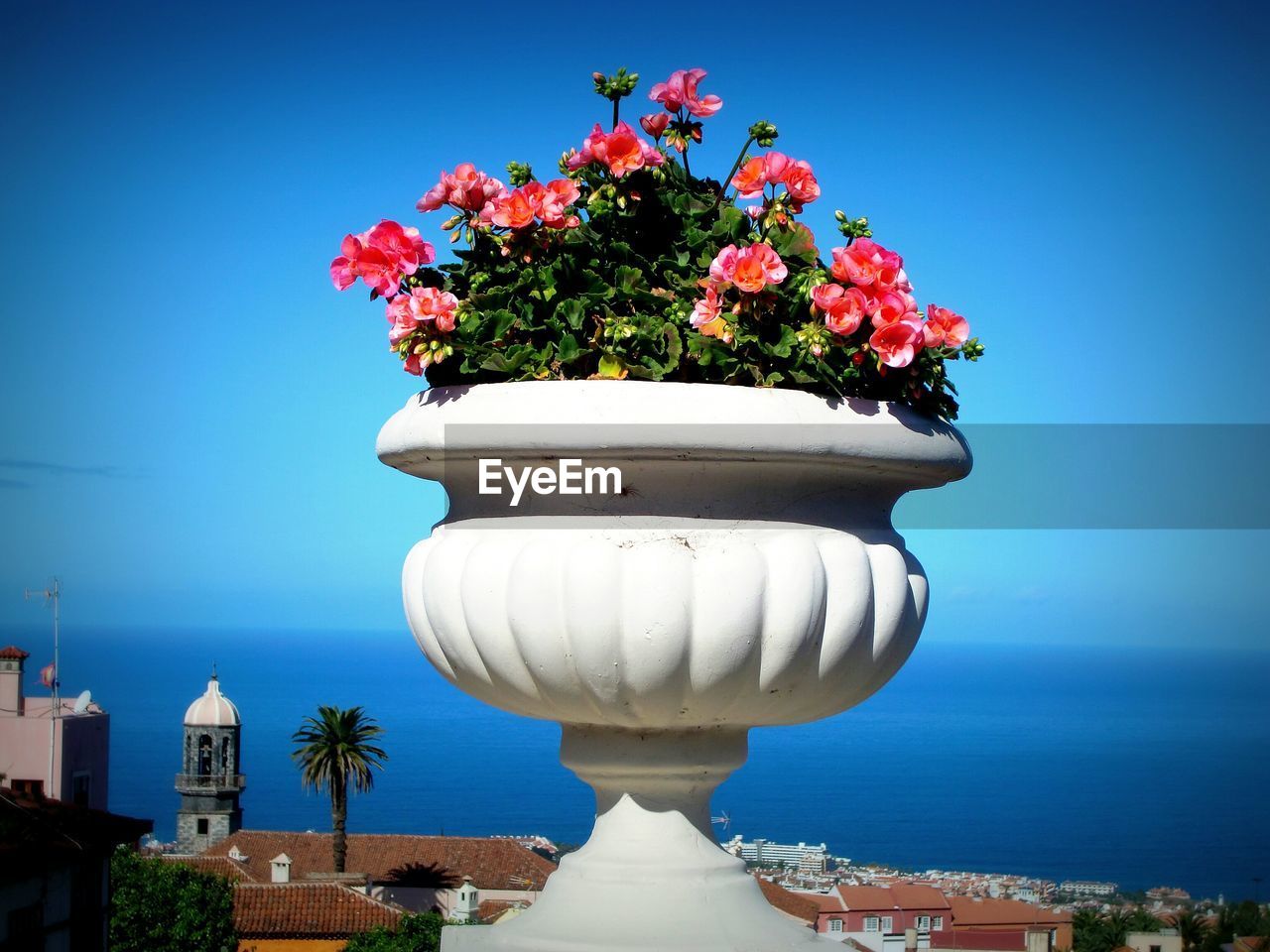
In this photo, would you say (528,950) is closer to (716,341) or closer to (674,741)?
(674,741)

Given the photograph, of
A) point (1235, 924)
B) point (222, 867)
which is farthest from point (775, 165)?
point (222, 867)

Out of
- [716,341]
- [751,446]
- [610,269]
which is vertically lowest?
[751,446]

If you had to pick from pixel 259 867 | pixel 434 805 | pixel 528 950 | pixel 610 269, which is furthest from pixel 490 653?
pixel 434 805

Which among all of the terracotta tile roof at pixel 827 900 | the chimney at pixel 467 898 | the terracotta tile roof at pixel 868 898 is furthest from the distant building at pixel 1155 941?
the chimney at pixel 467 898

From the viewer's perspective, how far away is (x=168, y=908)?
2866cm

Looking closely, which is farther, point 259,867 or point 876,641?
point 259,867

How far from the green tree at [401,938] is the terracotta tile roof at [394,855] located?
8354 mm

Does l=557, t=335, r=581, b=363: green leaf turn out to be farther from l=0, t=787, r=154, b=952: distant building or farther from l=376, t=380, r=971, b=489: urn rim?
l=0, t=787, r=154, b=952: distant building

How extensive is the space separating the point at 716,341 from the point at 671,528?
0.32 meters

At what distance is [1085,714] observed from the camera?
80812mm

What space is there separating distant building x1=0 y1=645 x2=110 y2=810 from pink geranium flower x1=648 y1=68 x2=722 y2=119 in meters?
8.95

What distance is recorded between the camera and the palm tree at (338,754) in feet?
129

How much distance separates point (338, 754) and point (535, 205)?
3872 cm

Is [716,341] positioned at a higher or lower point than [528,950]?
higher
